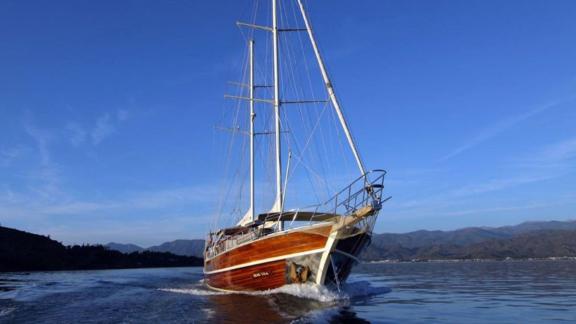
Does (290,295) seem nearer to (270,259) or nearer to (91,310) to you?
(270,259)

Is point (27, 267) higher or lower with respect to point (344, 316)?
higher

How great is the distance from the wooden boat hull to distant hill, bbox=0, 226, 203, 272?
85113 millimetres

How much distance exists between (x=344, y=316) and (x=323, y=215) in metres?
8.38

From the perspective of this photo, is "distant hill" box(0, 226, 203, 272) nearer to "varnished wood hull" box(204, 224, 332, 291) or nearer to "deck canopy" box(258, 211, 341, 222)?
"varnished wood hull" box(204, 224, 332, 291)

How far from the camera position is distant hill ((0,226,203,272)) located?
99.3 meters

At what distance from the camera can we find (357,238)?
2439 centimetres

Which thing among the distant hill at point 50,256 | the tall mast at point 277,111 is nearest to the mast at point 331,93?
the tall mast at point 277,111

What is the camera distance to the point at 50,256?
360 feet

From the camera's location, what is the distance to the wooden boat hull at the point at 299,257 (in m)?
22.8

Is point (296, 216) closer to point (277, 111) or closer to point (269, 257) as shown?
point (269, 257)

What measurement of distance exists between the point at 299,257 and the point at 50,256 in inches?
4074

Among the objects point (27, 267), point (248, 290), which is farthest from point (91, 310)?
point (27, 267)

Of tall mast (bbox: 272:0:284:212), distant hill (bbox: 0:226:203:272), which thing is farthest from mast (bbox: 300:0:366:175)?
distant hill (bbox: 0:226:203:272)

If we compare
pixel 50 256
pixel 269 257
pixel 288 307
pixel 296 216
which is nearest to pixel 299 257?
pixel 269 257
